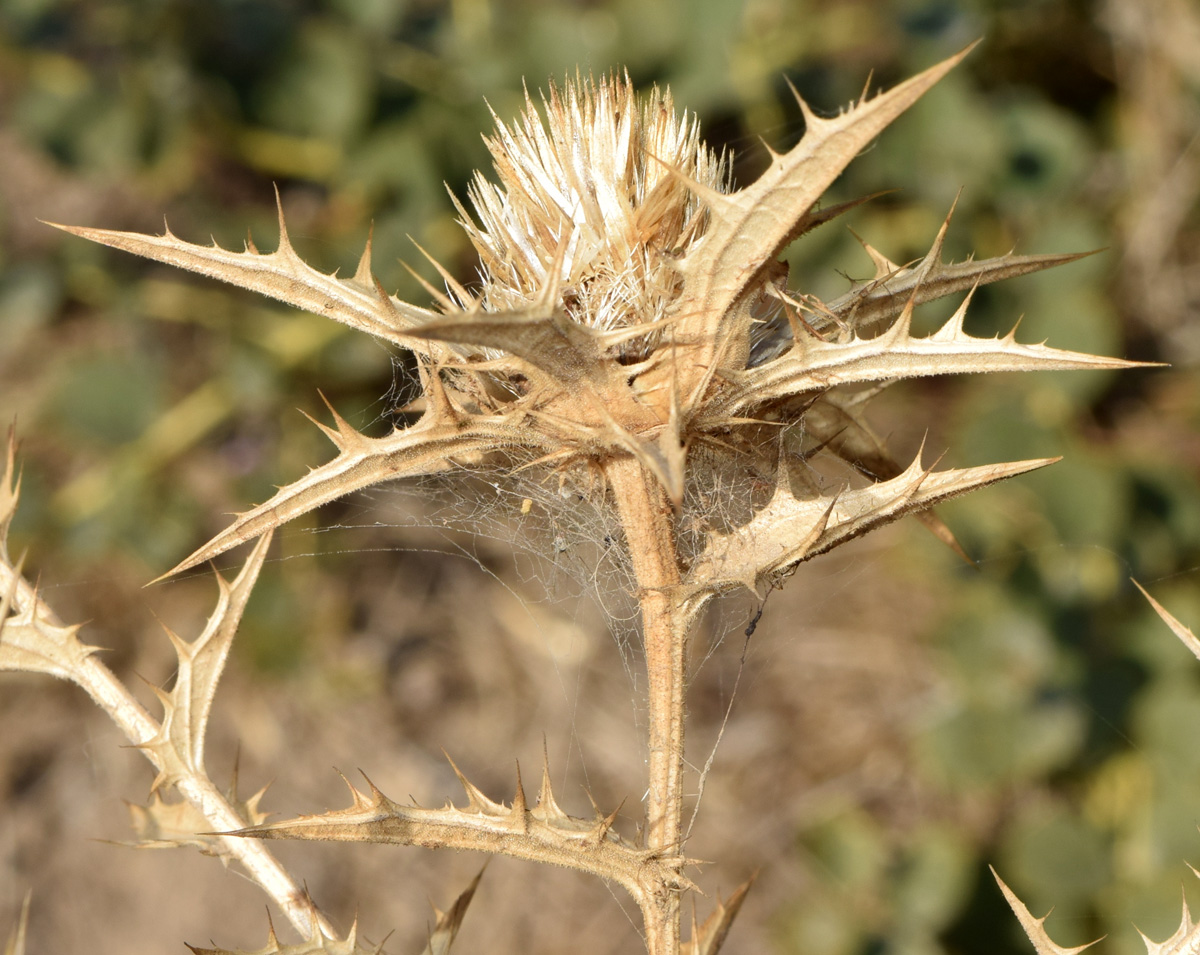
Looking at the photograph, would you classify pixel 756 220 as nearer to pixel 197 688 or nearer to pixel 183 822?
pixel 197 688

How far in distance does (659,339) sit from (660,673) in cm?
36

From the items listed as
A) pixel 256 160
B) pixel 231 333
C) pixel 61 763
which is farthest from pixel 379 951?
pixel 61 763

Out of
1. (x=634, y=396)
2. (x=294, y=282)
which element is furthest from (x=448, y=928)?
(x=294, y=282)

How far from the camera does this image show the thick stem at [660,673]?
100 cm

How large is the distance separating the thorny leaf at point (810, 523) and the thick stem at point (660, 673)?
0.13ft

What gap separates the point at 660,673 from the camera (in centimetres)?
101

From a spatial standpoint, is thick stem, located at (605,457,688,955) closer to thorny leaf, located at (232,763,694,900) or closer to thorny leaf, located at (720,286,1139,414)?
thorny leaf, located at (232,763,694,900)

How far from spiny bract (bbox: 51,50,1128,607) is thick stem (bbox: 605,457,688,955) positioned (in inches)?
1.2

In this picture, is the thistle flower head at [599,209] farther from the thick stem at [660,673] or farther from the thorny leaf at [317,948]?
the thorny leaf at [317,948]

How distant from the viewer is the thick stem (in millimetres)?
998

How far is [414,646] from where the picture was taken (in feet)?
11.9

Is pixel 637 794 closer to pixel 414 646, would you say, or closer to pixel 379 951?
pixel 414 646

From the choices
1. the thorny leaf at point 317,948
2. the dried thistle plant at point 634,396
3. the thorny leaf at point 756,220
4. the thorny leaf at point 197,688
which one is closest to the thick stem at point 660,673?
the dried thistle plant at point 634,396

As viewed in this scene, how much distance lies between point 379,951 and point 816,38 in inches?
107
